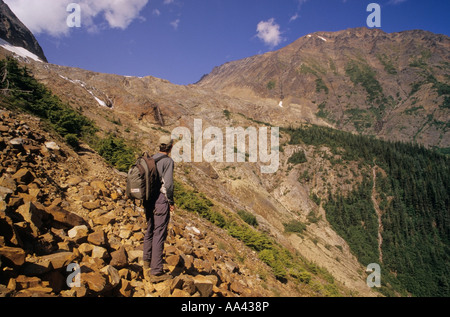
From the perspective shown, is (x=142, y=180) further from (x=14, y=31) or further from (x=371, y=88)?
(x=371, y=88)

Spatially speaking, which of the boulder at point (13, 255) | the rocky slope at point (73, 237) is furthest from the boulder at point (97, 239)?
the boulder at point (13, 255)

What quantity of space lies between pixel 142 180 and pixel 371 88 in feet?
649

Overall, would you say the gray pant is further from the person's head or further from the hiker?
the person's head

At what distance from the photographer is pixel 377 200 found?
174 feet

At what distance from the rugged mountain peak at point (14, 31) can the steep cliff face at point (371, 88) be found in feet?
380

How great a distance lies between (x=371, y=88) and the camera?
164 metres

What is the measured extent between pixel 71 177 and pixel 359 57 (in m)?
243

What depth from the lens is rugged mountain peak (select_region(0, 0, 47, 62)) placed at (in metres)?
51.9

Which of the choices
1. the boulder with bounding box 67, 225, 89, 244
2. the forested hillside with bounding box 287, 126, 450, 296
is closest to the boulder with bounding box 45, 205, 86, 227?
the boulder with bounding box 67, 225, 89, 244

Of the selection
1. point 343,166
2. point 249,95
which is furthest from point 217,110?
point 249,95

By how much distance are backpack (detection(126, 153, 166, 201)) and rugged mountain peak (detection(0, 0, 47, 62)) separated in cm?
7148

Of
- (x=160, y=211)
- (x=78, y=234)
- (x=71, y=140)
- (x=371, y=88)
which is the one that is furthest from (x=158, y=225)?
(x=371, y=88)

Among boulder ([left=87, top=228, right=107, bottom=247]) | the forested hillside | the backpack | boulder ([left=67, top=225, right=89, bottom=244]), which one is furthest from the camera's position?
the forested hillside

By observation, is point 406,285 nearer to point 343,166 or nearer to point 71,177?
point 343,166
